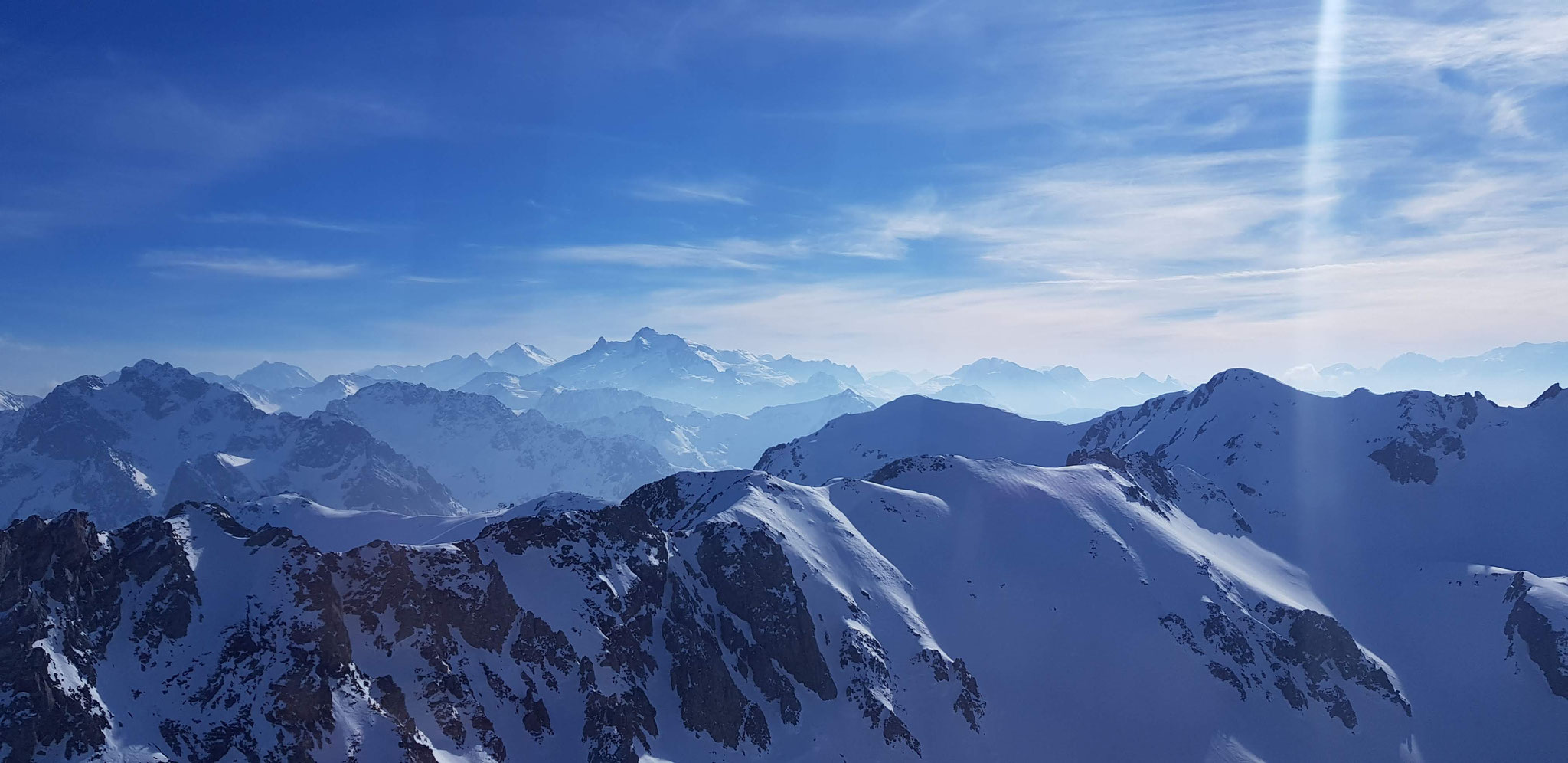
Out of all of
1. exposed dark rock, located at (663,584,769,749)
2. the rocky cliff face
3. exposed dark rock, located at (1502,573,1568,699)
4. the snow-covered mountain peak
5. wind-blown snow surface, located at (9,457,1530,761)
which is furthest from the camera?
the snow-covered mountain peak

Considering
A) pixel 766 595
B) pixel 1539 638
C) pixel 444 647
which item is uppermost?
pixel 444 647

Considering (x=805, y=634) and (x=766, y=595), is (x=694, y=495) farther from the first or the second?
(x=805, y=634)

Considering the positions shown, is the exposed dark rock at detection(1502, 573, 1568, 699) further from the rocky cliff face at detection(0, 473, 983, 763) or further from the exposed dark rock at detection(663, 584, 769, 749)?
the exposed dark rock at detection(663, 584, 769, 749)

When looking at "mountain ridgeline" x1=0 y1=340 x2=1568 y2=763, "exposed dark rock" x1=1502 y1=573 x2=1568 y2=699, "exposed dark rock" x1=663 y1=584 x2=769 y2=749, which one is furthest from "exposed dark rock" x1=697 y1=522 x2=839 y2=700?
"exposed dark rock" x1=1502 y1=573 x2=1568 y2=699

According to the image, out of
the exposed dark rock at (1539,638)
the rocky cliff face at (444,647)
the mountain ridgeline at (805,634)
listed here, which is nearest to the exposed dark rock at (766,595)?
the rocky cliff face at (444,647)

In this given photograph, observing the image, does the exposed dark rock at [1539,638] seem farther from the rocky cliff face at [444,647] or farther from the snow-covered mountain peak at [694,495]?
the snow-covered mountain peak at [694,495]

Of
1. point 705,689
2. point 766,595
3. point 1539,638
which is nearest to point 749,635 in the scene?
point 766,595

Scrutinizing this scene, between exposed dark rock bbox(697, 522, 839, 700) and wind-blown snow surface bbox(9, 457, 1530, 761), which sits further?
exposed dark rock bbox(697, 522, 839, 700)

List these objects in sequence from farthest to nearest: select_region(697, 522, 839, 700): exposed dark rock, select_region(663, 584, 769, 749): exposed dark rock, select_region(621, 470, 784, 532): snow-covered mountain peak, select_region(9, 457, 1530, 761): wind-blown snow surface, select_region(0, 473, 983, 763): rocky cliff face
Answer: select_region(621, 470, 784, 532): snow-covered mountain peak < select_region(697, 522, 839, 700): exposed dark rock < select_region(663, 584, 769, 749): exposed dark rock < select_region(9, 457, 1530, 761): wind-blown snow surface < select_region(0, 473, 983, 763): rocky cliff face

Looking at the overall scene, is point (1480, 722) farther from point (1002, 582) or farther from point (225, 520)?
point (225, 520)

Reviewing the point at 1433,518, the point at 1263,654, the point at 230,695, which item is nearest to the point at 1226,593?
the point at 1263,654

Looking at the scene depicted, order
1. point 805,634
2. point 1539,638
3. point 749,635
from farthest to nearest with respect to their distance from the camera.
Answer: point 1539,638
point 749,635
point 805,634
